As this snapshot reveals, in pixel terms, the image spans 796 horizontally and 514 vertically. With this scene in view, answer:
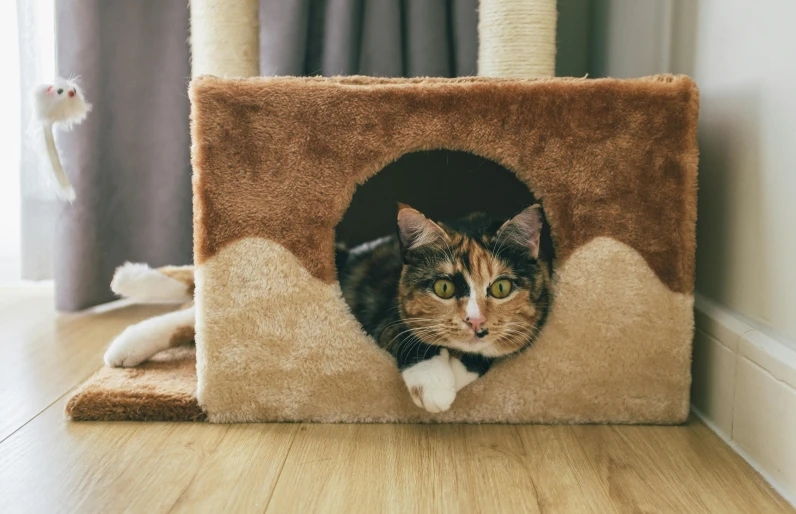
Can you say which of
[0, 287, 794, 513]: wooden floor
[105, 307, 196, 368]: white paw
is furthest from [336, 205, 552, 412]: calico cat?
[105, 307, 196, 368]: white paw

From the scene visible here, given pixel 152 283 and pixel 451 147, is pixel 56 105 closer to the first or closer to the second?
pixel 152 283

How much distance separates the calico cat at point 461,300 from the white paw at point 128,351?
1.74 ft

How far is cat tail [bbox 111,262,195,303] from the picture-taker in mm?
1603

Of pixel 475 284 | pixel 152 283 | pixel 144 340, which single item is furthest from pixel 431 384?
pixel 152 283

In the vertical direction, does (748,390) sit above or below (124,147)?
below

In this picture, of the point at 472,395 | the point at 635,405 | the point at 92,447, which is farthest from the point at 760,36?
the point at 92,447

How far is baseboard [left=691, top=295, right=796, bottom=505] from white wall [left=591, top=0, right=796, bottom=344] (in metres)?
0.04

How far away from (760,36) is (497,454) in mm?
826

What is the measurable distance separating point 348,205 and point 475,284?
271 mm

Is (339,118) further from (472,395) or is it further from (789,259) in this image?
(789,259)

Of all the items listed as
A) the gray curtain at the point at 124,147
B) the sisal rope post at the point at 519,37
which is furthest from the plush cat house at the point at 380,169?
the gray curtain at the point at 124,147

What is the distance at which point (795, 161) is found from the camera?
1.01m

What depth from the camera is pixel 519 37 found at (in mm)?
1692

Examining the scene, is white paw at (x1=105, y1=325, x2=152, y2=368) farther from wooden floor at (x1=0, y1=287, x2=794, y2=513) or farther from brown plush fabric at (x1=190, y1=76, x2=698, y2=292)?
brown plush fabric at (x1=190, y1=76, x2=698, y2=292)
